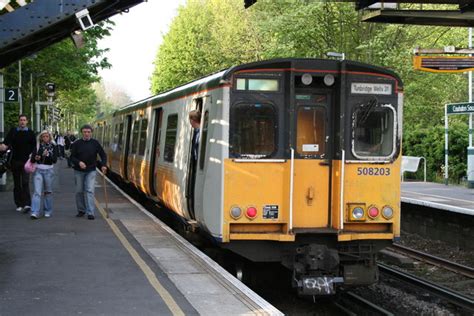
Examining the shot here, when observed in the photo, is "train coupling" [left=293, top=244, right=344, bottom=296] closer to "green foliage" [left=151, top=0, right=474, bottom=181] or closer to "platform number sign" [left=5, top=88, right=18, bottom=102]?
"platform number sign" [left=5, top=88, right=18, bottom=102]

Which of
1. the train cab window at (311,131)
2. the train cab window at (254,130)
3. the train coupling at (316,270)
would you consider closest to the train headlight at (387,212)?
the train coupling at (316,270)

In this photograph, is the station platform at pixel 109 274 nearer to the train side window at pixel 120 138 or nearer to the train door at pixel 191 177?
the train door at pixel 191 177

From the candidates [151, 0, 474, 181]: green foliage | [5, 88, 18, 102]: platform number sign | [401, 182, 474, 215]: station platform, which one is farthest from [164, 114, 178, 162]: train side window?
[151, 0, 474, 181]: green foliage

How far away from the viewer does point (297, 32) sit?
29703 mm

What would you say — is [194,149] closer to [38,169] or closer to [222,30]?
[38,169]

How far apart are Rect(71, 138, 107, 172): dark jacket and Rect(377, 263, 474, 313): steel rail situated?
562 cm

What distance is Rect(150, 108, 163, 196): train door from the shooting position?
12.8 m

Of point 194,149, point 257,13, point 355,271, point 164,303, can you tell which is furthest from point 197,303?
point 257,13

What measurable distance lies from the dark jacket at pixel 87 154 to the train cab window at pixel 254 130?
4.70 m

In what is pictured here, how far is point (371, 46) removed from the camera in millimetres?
28281

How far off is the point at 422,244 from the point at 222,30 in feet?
87.9

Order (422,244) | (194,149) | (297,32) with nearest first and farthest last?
(194,149)
(422,244)
(297,32)

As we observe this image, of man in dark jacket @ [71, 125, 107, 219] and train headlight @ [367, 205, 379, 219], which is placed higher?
man in dark jacket @ [71, 125, 107, 219]

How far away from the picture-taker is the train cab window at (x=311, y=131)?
7984 mm
